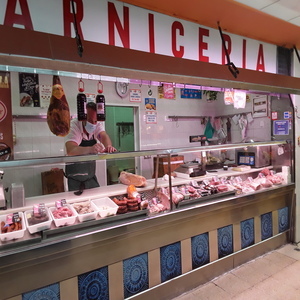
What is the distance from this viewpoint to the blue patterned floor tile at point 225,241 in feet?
9.91

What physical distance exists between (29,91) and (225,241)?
4072 millimetres

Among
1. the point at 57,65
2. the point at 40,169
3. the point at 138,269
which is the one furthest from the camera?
the point at 40,169

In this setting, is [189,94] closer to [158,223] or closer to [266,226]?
[266,226]

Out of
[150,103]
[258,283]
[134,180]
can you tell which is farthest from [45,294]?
[150,103]

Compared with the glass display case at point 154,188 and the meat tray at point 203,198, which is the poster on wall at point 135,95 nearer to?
the glass display case at point 154,188

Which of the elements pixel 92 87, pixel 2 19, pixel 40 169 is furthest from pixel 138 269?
pixel 92 87

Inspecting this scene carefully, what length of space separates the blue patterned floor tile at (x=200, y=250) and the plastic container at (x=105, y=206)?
102 centimetres

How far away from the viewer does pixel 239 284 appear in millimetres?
2836

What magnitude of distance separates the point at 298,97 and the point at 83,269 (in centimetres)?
363

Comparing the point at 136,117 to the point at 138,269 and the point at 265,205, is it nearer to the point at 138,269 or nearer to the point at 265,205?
the point at 265,205

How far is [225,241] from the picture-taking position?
308 cm

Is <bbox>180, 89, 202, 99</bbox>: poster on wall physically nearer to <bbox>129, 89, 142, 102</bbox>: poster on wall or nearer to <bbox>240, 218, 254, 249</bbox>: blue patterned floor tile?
<bbox>129, 89, 142, 102</bbox>: poster on wall

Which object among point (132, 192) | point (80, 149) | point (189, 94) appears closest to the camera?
point (132, 192)

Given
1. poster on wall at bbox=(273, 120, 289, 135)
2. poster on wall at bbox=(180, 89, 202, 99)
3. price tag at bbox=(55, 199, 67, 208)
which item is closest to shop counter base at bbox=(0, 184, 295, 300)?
price tag at bbox=(55, 199, 67, 208)
